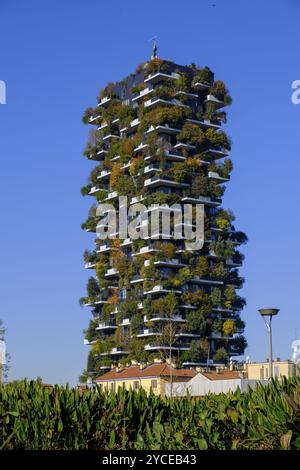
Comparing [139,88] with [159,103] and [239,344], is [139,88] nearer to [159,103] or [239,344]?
[159,103]

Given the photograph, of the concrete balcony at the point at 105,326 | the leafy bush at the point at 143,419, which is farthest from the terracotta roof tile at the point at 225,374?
the leafy bush at the point at 143,419

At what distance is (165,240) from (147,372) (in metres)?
16.8

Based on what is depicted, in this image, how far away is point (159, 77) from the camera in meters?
102

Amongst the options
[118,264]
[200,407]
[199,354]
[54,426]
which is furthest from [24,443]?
[118,264]

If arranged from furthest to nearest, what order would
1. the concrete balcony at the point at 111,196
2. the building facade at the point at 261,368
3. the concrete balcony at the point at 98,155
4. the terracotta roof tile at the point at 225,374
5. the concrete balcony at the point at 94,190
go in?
the concrete balcony at the point at 98,155 < the concrete balcony at the point at 94,190 < the concrete balcony at the point at 111,196 < the building facade at the point at 261,368 < the terracotta roof tile at the point at 225,374

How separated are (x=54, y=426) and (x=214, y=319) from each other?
286 feet

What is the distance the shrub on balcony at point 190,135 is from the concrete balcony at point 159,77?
6089 mm

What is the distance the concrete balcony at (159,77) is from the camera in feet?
333

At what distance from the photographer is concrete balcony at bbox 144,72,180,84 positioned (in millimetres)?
101438

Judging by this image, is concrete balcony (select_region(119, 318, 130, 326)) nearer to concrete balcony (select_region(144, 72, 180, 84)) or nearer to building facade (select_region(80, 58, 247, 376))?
building facade (select_region(80, 58, 247, 376))

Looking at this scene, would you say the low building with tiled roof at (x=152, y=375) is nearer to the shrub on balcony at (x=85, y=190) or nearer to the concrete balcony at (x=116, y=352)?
the concrete balcony at (x=116, y=352)

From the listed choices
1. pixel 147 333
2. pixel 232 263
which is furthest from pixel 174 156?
pixel 147 333

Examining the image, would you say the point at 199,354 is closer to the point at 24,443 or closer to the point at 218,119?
the point at 218,119

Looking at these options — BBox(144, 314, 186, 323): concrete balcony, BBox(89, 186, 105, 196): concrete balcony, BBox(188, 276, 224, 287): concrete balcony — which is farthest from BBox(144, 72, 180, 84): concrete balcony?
BBox(144, 314, 186, 323): concrete balcony
